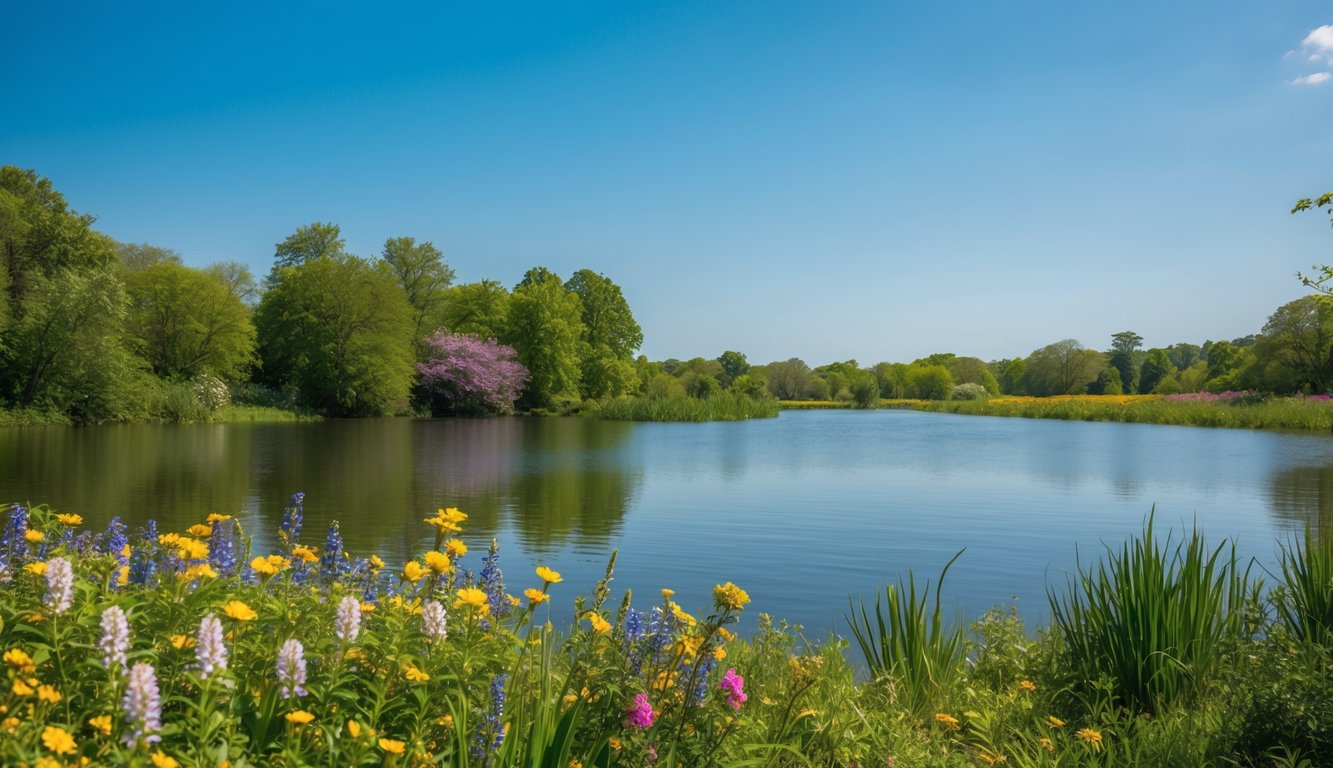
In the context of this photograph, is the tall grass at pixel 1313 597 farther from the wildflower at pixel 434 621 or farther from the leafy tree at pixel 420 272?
the leafy tree at pixel 420 272

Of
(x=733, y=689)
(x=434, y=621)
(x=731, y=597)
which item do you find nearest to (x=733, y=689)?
(x=733, y=689)

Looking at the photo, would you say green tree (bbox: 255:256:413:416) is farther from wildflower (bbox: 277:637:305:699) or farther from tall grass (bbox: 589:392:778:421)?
wildflower (bbox: 277:637:305:699)

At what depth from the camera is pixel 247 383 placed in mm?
38844

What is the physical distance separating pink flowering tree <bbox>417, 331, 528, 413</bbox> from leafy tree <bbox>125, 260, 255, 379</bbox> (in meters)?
9.15

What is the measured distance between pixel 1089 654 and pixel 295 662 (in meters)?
3.72

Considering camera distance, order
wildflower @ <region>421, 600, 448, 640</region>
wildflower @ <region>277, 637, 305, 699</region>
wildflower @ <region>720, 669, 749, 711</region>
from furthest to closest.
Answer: wildflower @ <region>720, 669, 749, 711</region> → wildflower @ <region>421, 600, 448, 640</region> → wildflower @ <region>277, 637, 305, 699</region>

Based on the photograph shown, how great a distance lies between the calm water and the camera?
782 centimetres

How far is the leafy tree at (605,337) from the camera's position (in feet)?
165

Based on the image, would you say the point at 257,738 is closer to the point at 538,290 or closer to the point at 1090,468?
the point at 1090,468

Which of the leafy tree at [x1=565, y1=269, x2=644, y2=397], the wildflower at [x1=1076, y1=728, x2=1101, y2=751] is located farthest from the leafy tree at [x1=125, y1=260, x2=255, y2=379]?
the wildflower at [x1=1076, y1=728, x2=1101, y2=751]

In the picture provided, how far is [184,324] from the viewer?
35250 millimetres

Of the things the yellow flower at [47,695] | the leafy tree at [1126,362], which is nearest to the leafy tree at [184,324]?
the yellow flower at [47,695]

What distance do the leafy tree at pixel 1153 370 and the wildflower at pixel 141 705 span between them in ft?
279

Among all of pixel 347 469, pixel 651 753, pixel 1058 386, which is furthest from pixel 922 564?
pixel 1058 386
